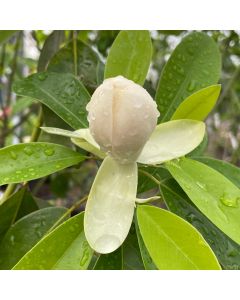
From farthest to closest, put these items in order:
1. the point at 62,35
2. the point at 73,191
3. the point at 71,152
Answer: the point at 73,191
the point at 62,35
the point at 71,152

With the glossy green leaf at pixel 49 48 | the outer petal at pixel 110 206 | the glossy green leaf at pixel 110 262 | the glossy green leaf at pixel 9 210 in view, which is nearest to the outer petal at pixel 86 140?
the outer petal at pixel 110 206

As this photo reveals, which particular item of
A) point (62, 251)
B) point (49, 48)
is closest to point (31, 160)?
point (62, 251)

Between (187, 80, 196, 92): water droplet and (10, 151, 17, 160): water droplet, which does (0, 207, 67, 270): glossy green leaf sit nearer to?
(10, 151, 17, 160): water droplet

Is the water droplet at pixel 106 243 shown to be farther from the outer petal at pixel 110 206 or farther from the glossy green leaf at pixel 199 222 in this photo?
the glossy green leaf at pixel 199 222

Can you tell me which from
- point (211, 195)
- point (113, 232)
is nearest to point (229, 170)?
point (211, 195)

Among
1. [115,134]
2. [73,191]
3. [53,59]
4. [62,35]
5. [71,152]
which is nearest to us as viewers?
[115,134]

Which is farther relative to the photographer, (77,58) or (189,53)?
(77,58)

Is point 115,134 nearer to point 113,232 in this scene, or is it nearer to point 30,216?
point 113,232
